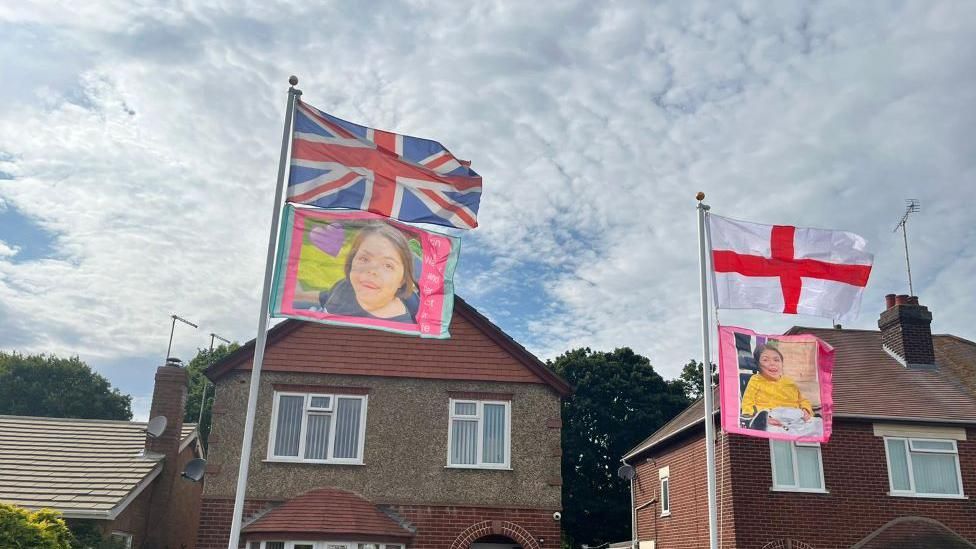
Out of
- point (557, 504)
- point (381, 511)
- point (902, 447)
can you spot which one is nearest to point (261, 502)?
point (381, 511)

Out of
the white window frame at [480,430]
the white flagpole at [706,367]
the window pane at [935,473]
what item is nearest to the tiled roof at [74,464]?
the white window frame at [480,430]

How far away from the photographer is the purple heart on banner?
36.6 ft

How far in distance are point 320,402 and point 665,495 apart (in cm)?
1180

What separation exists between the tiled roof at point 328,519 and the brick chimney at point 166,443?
3.38 metres

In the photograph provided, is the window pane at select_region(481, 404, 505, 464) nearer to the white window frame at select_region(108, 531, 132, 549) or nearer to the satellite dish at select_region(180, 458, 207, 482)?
the satellite dish at select_region(180, 458, 207, 482)

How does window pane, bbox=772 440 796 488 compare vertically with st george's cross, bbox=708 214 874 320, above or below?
below

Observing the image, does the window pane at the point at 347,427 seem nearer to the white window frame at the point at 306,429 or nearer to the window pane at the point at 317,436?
the white window frame at the point at 306,429

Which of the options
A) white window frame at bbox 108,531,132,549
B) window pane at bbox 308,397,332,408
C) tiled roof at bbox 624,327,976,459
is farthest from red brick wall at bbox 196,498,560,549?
tiled roof at bbox 624,327,976,459

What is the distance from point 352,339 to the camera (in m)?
19.4

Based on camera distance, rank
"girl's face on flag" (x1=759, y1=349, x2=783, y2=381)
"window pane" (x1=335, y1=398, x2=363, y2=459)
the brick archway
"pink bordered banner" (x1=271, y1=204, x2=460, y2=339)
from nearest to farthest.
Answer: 1. "pink bordered banner" (x1=271, y1=204, x2=460, y2=339)
2. "girl's face on flag" (x1=759, y1=349, x2=783, y2=381)
3. the brick archway
4. "window pane" (x1=335, y1=398, x2=363, y2=459)

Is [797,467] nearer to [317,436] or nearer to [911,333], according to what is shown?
[911,333]

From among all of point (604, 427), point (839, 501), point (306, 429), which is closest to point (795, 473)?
point (839, 501)

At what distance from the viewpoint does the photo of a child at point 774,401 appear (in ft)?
40.5

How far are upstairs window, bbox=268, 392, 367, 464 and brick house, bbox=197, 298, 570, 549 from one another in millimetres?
25
